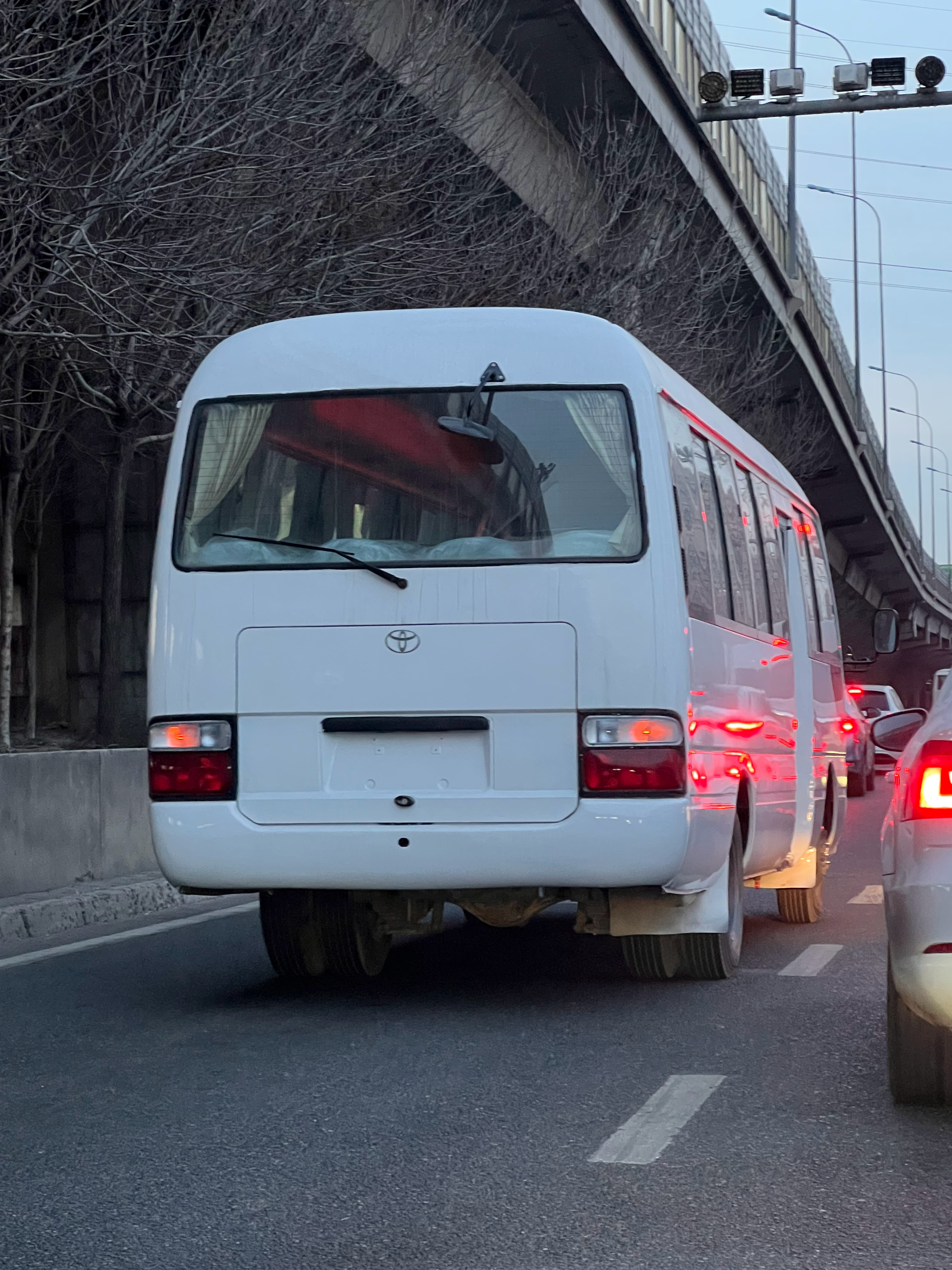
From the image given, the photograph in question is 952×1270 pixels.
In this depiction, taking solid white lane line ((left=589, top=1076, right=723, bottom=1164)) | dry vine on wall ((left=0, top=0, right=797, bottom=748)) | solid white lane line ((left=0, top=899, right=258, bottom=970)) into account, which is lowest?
solid white lane line ((left=0, top=899, right=258, bottom=970))

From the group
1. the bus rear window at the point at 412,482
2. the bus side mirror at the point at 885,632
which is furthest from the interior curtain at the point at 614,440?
the bus side mirror at the point at 885,632

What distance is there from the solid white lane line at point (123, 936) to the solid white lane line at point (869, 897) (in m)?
3.77

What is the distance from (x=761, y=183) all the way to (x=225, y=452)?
28701 mm

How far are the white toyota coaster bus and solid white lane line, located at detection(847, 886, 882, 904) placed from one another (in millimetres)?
4557

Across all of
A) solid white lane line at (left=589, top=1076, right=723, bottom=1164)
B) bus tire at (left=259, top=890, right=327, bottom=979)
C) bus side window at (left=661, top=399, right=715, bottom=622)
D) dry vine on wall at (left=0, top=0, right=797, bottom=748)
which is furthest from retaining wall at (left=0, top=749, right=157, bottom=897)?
solid white lane line at (left=589, top=1076, right=723, bottom=1164)

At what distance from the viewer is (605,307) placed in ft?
79.8

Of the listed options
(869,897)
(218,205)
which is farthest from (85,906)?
(218,205)

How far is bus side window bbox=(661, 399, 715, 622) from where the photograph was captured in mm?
7992

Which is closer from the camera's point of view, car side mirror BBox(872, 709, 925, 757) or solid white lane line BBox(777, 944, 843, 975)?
car side mirror BBox(872, 709, 925, 757)

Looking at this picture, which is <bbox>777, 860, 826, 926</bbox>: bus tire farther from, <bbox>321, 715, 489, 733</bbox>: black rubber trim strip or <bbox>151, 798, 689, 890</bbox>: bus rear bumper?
<bbox>321, 715, 489, 733</bbox>: black rubber trim strip

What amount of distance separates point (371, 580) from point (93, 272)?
747cm

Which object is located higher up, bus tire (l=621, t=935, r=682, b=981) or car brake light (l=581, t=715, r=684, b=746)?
car brake light (l=581, t=715, r=684, b=746)

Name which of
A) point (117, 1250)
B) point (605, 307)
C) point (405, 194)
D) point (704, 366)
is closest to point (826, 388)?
point (704, 366)

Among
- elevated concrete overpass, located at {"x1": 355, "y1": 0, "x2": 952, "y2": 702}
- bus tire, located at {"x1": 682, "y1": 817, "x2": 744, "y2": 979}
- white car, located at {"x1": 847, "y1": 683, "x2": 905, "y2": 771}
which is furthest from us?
white car, located at {"x1": 847, "y1": 683, "x2": 905, "y2": 771}
